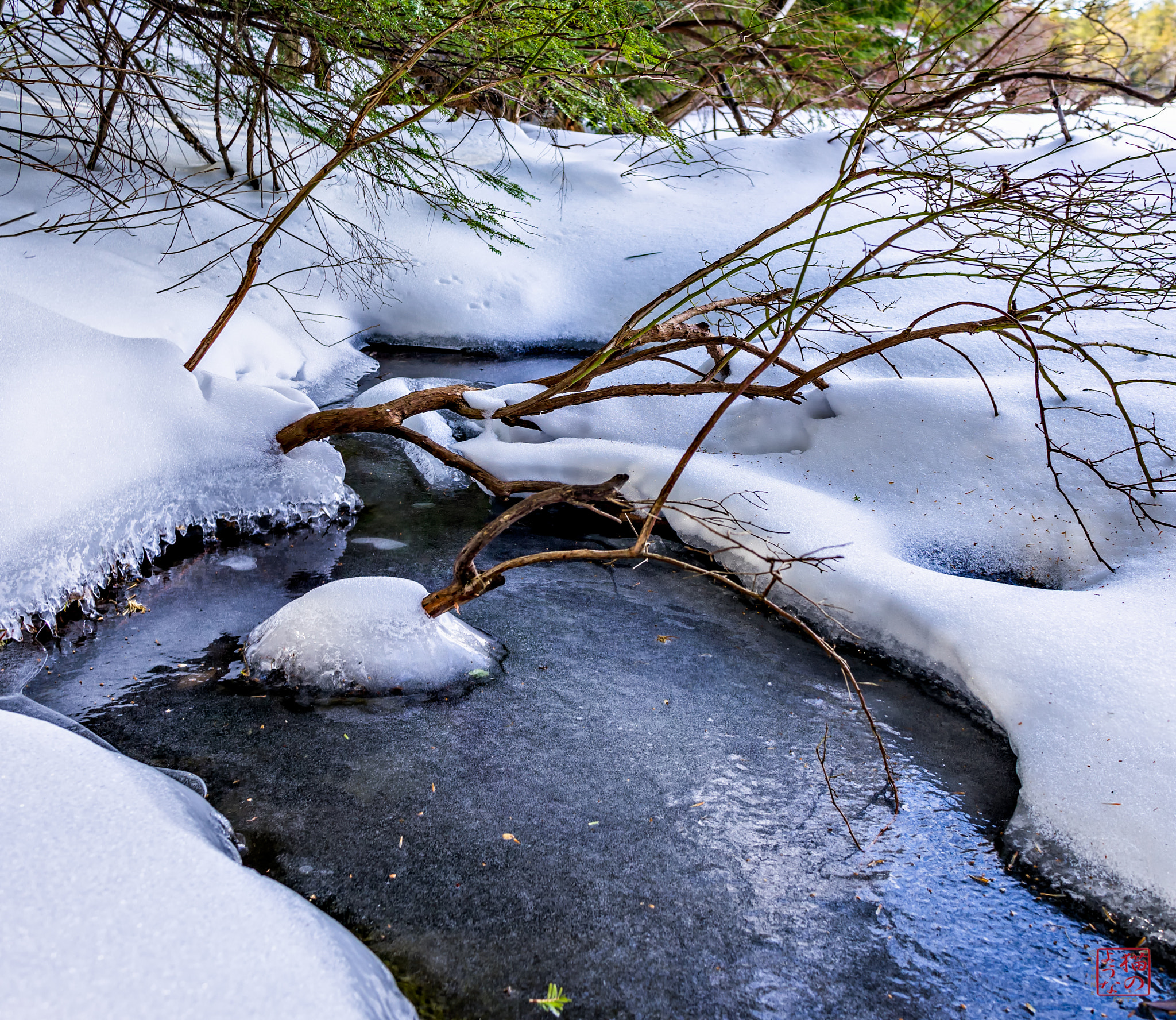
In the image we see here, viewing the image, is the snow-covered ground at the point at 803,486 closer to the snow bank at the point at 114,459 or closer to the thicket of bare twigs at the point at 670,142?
the snow bank at the point at 114,459

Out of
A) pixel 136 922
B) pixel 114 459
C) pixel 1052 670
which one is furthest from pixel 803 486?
pixel 136 922

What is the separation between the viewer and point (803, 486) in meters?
4.26

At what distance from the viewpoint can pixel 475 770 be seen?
2506 millimetres

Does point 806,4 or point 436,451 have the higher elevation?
point 806,4

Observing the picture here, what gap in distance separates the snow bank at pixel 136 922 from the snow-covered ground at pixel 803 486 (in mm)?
37

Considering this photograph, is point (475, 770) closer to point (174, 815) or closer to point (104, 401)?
point (174, 815)

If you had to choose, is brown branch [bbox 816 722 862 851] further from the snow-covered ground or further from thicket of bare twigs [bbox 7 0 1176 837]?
the snow-covered ground

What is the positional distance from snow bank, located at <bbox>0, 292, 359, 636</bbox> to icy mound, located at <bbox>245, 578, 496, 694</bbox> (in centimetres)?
75

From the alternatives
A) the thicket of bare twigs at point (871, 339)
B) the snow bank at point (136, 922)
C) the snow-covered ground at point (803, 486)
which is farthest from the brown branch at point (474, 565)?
the snow bank at point (136, 922)

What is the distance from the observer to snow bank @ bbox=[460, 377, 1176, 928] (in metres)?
2.29

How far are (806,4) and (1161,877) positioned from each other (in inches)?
335

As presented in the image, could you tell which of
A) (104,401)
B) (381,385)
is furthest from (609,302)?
(104,401)

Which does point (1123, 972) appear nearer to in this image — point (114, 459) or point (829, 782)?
point (829, 782)

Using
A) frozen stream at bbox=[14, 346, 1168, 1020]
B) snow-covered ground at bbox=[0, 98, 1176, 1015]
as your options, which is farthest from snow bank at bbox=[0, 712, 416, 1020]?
frozen stream at bbox=[14, 346, 1168, 1020]
